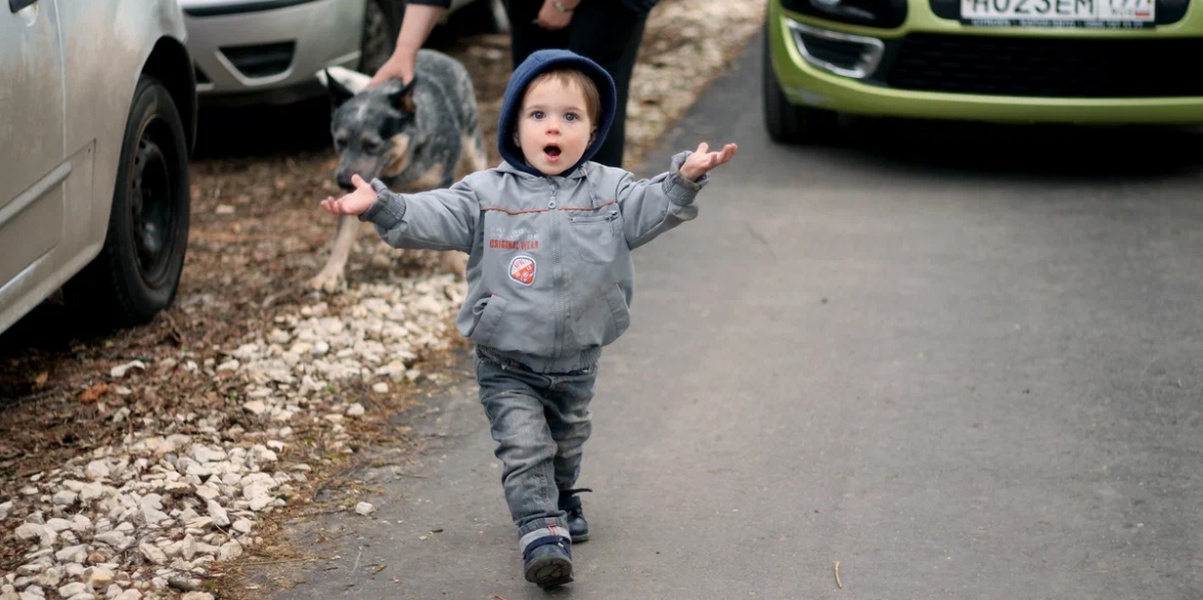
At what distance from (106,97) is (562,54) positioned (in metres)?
1.88

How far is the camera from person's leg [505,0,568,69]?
509 cm

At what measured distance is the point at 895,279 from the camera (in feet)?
19.5

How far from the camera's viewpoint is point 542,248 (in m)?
3.44

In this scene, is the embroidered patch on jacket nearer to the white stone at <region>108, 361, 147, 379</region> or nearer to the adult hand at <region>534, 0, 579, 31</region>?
the adult hand at <region>534, 0, 579, 31</region>

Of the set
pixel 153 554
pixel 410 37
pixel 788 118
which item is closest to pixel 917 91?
pixel 788 118

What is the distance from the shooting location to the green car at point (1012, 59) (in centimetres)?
674

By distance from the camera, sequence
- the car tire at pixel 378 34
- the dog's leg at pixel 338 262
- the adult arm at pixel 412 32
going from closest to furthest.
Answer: the adult arm at pixel 412 32 < the dog's leg at pixel 338 262 < the car tire at pixel 378 34

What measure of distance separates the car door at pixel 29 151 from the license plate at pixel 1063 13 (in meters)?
4.09

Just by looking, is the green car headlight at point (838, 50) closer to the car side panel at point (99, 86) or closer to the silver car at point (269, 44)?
the silver car at point (269, 44)

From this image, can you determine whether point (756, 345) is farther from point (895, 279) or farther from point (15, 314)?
point (15, 314)

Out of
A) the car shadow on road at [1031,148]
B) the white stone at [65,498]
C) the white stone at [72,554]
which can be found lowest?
the car shadow on road at [1031,148]

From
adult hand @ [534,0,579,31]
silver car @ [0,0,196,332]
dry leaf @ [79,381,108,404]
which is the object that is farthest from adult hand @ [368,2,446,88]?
dry leaf @ [79,381,108,404]

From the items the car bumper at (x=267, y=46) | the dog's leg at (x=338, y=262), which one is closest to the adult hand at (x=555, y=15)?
the dog's leg at (x=338, y=262)

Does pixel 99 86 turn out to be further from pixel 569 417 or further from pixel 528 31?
pixel 569 417
